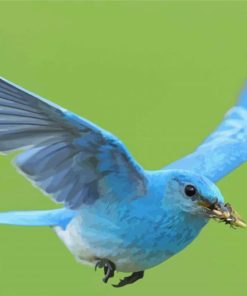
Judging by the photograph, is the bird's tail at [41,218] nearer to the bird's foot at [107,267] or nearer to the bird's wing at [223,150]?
the bird's foot at [107,267]

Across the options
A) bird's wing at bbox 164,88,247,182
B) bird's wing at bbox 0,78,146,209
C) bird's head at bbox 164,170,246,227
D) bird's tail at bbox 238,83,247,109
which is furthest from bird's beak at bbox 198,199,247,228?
bird's tail at bbox 238,83,247,109

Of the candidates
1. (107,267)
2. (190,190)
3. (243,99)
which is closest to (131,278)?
(107,267)

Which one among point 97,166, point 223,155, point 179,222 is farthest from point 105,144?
point 223,155

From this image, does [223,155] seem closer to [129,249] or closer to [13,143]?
[129,249]

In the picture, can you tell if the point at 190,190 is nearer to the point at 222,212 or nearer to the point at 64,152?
the point at 222,212

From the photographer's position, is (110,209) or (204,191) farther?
(110,209)

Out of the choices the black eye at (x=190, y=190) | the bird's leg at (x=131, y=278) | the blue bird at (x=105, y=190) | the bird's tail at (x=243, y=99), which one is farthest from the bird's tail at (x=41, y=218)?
the bird's tail at (x=243, y=99)
